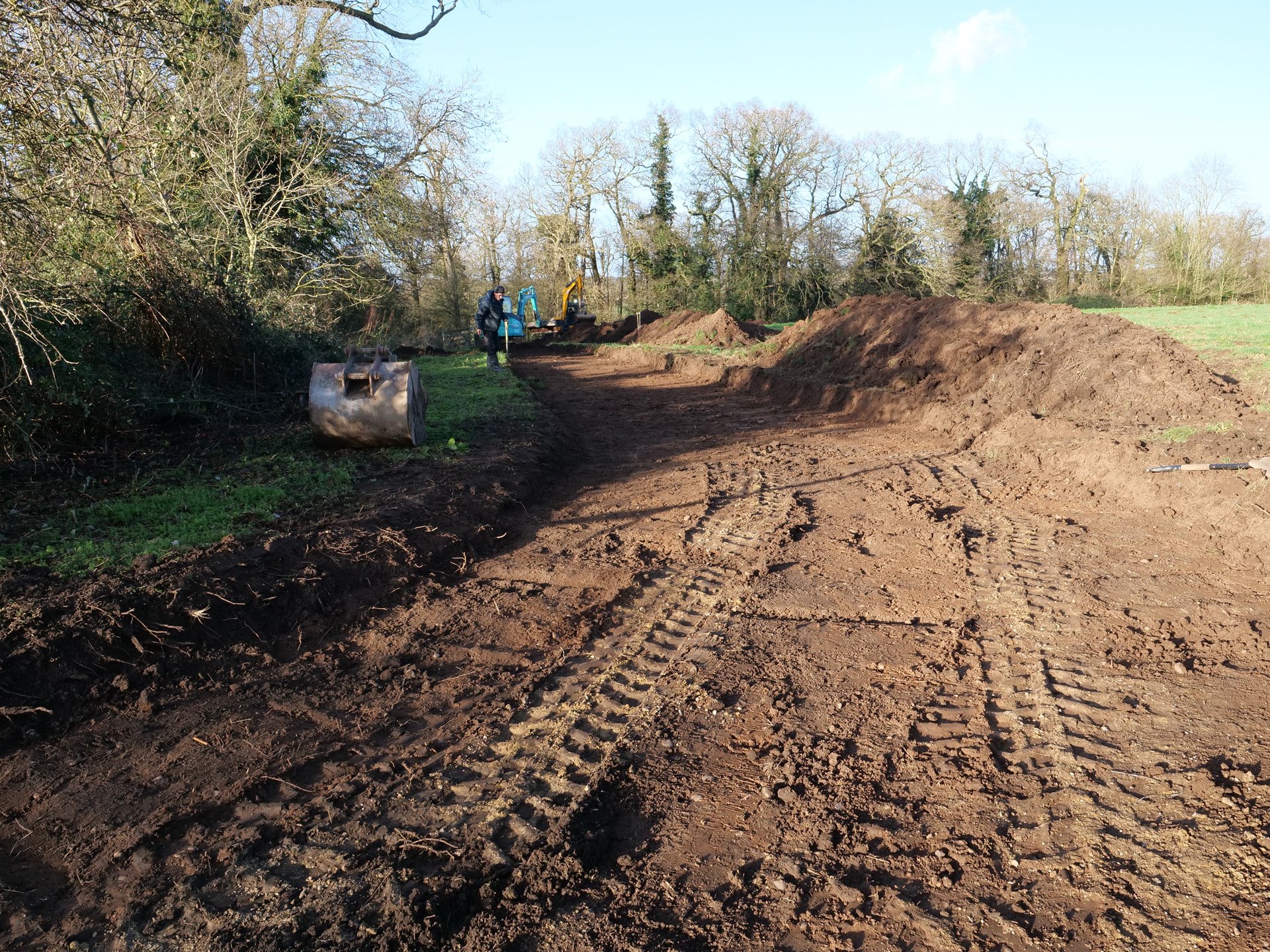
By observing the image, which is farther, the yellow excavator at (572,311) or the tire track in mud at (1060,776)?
the yellow excavator at (572,311)

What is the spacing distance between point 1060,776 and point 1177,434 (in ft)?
22.9

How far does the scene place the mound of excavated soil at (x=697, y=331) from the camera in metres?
25.6

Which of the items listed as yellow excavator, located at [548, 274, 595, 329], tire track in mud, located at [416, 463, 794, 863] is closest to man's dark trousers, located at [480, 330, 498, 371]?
tire track in mud, located at [416, 463, 794, 863]

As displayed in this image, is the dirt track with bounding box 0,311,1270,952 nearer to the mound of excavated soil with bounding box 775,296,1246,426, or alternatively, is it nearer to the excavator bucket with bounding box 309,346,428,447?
the excavator bucket with bounding box 309,346,428,447

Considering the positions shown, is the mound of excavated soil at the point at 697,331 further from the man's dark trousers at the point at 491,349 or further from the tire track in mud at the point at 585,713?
the tire track in mud at the point at 585,713

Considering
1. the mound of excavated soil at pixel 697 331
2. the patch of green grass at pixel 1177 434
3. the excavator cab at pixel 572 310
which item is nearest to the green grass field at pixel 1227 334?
the patch of green grass at pixel 1177 434

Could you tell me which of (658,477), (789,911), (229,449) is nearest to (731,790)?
(789,911)

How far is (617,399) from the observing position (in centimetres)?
1644

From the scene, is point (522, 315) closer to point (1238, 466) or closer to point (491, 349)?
point (491, 349)

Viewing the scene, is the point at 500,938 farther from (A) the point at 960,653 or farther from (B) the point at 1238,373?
(B) the point at 1238,373

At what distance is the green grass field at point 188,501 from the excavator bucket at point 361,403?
196 mm

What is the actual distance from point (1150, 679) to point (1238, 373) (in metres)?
10.9

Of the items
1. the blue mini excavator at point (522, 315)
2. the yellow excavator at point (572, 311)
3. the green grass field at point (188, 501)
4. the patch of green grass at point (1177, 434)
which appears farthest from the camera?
the yellow excavator at point (572, 311)

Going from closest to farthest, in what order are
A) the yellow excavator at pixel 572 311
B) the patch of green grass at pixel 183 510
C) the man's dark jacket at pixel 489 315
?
the patch of green grass at pixel 183 510 < the man's dark jacket at pixel 489 315 < the yellow excavator at pixel 572 311
